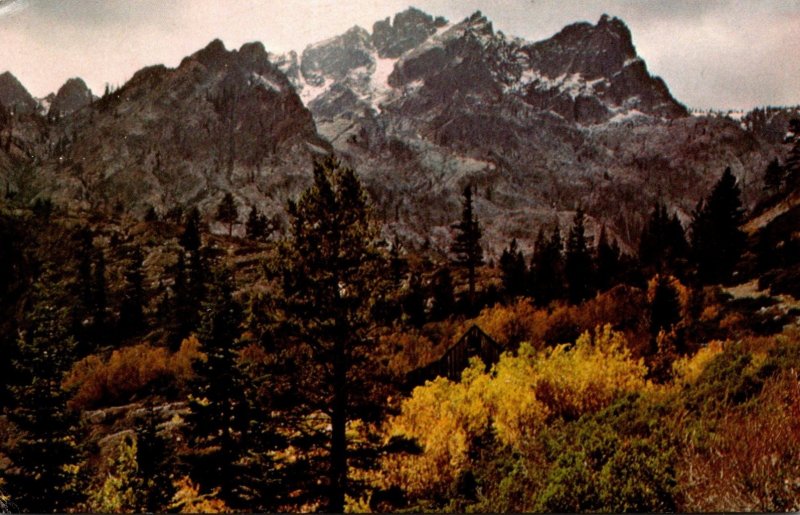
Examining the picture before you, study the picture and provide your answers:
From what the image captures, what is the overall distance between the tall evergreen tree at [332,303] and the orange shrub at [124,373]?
2690 millimetres

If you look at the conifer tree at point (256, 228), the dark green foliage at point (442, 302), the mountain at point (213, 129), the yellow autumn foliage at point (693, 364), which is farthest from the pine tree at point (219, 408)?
the yellow autumn foliage at point (693, 364)

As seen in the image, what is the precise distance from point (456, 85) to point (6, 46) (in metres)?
156

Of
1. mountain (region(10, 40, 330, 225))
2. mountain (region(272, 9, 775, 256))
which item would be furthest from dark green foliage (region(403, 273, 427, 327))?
mountain (region(272, 9, 775, 256))

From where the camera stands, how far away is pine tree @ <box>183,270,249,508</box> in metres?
8.61

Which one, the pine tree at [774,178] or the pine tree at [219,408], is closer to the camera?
the pine tree at [219,408]

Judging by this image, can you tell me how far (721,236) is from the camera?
1552 cm

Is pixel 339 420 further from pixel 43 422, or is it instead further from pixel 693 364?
pixel 693 364

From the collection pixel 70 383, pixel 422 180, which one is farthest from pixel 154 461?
pixel 422 180

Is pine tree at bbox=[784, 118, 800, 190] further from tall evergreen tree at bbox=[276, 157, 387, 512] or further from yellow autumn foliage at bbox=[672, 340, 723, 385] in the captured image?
tall evergreen tree at bbox=[276, 157, 387, 512]

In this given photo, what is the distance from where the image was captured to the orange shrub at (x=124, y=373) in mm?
9773

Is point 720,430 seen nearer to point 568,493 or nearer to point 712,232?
point 568,493

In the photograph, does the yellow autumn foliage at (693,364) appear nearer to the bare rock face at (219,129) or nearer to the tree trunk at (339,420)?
the tree trunk at (339,420)

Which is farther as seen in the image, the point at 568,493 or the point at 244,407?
the point at 244,407

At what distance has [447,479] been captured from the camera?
24.9 feet
